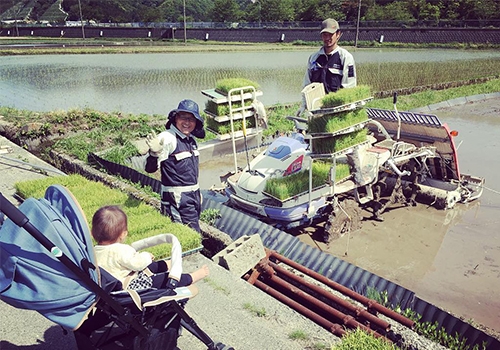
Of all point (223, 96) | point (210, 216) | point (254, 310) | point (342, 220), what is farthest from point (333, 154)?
point (254, 310)

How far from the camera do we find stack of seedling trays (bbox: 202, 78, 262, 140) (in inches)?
294

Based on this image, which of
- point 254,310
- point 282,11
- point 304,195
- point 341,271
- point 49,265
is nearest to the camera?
→ point 49,265

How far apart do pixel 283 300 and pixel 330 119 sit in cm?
275

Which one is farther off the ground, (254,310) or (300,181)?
(300,181)

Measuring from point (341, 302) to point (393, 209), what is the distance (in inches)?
160

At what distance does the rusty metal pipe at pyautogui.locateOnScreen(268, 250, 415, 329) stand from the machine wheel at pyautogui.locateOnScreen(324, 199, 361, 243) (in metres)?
1.72

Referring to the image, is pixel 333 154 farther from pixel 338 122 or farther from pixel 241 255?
pixel 241 255

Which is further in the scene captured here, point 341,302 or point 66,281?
point 341,302

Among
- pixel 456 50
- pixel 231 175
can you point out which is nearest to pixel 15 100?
pixel 231 175

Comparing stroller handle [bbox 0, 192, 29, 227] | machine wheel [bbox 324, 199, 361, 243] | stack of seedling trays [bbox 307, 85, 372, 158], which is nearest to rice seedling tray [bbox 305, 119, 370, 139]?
stack of seedling trays [bbox 307, 85, 372, 158]

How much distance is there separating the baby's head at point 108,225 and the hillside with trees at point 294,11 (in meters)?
51.9

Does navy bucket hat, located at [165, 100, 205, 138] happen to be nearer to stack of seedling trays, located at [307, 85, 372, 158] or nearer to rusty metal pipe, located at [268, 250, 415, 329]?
rusty metal pipe, located at [268, 250, 415, 329]

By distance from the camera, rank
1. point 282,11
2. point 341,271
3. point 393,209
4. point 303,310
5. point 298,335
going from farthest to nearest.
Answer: point 282,11 < point 393,209 < point 341,271 < point 303,310 < point 298,335

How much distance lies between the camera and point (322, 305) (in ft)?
14.2
